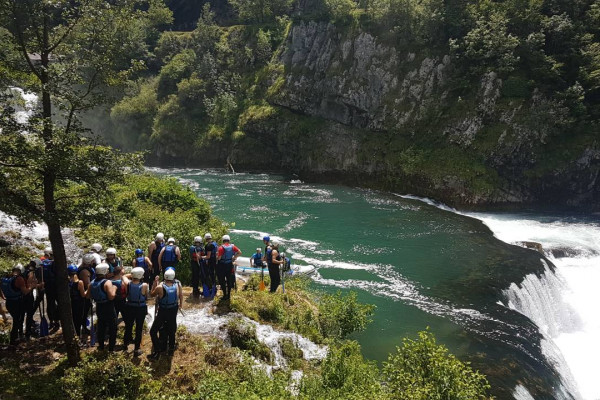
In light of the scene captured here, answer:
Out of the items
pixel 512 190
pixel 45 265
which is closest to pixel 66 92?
pixel 45 265

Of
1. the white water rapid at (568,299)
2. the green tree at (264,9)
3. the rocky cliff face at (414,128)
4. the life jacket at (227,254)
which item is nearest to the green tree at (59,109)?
the life jacket at (227,254)

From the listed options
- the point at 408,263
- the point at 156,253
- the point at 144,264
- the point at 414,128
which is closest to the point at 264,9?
the point at 414,128

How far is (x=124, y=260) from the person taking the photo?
14.8m

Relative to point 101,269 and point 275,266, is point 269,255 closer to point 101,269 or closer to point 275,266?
A: point 275,266

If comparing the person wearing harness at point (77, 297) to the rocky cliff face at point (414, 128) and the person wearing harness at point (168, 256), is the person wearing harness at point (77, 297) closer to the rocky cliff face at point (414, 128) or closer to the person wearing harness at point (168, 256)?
the person wearing harness at point (168, 256)

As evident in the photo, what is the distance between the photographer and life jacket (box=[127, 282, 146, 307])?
8484 millimetres

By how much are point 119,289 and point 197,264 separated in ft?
13.2

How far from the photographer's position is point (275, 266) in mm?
13969

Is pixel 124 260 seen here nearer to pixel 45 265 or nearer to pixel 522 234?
pixel 45 265

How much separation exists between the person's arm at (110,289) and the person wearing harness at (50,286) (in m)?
2.20

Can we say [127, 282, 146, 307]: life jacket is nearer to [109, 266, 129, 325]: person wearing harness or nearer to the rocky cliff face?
[109, 266, 129, 325]: person wearing harness

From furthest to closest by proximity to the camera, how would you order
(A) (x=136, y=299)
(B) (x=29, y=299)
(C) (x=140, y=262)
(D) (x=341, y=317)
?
(D) (x=341, y=317) < (C) (x=140, y=262) < (B) (x=29, y=299) < (A) (x=136, y=299)

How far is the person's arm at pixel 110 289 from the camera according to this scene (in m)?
8.31

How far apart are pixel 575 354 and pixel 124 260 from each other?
19305 mm
